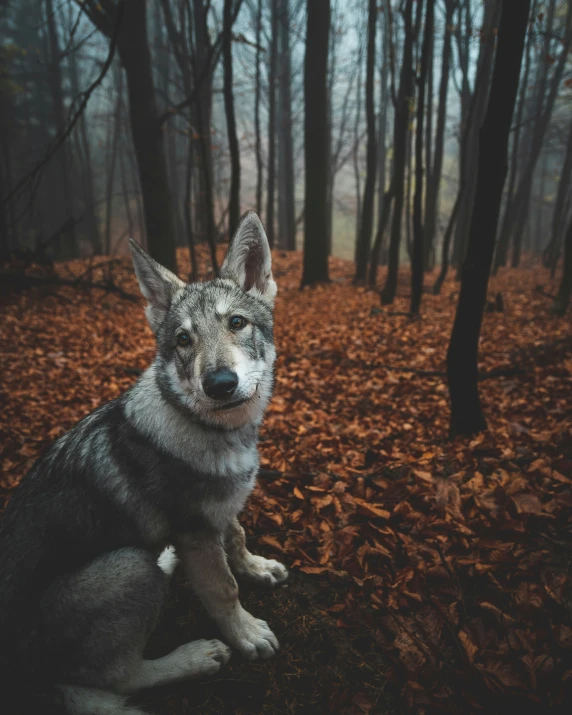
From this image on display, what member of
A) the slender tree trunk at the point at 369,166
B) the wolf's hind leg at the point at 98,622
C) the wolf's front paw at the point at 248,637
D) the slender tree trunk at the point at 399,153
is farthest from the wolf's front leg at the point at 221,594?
the slender tree trunk at the point at 369,166

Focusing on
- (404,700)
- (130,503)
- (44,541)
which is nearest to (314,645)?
(404,700)

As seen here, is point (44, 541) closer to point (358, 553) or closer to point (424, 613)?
point (358, 553)

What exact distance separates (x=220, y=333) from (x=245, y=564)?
1873mm

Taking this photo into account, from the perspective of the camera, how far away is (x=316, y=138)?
1286 centimetres

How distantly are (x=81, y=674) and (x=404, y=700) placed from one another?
1.87m

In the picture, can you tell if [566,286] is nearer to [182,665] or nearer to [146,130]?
[182,665]

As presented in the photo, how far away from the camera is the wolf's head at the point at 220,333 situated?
227 centimetres

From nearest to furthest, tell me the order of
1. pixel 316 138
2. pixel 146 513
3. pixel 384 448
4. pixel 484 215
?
pixel 146 513, pixel 484 215, pixel 384 448, pixel 316 138

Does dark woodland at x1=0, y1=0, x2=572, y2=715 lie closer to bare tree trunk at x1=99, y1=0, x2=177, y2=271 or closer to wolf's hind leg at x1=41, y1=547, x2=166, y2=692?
bare tree trunk at x1=99, y1=0, x2=177, y2=271

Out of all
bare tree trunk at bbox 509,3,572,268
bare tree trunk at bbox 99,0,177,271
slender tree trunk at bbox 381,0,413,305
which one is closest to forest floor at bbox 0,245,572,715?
slender tree trunk at bbox 381,0,413,305

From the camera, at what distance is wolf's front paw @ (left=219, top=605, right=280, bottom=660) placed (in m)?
2.47

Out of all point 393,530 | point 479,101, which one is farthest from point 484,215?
point 479,101

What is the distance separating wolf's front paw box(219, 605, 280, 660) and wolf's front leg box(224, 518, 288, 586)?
36cm

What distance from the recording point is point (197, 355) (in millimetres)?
2404
